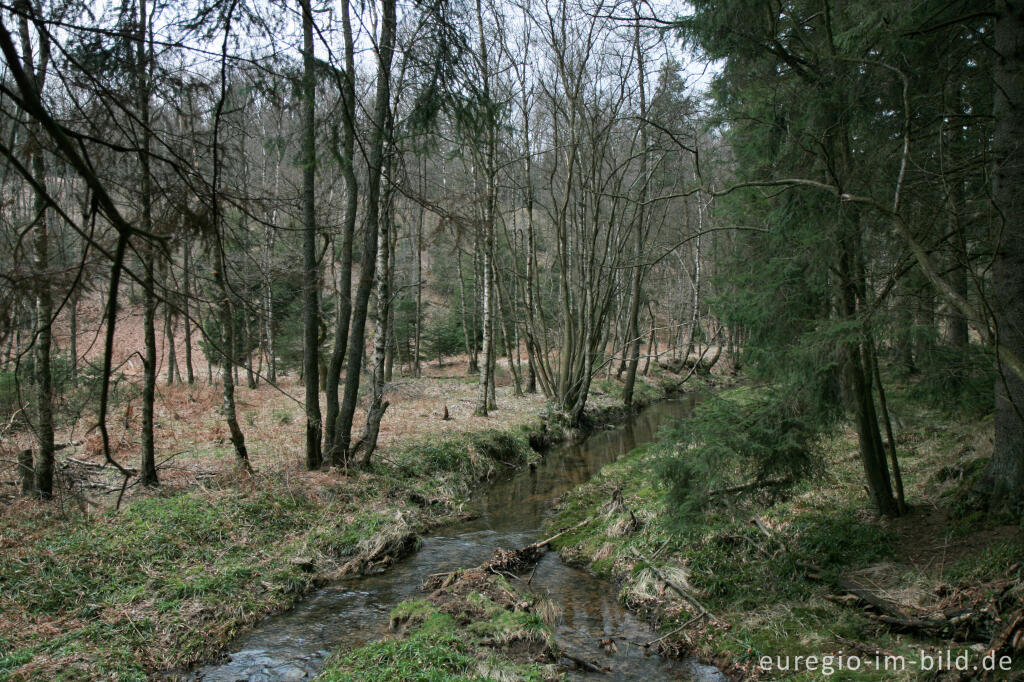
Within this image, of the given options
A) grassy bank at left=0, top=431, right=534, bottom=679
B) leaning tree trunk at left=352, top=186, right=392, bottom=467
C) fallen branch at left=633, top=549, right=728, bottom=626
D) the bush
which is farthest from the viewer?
leaning tree trunk at left=352, top=186, right=392, bottom=467

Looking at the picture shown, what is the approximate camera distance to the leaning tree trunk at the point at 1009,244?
473cm

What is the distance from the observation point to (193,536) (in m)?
6.52

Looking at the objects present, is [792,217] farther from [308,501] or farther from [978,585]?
[308,501]

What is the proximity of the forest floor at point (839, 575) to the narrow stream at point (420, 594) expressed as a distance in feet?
0.96

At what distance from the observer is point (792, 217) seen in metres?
5.64

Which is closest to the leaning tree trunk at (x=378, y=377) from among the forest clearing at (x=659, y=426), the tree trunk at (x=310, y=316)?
the tree trunk at (x=310, y=316)

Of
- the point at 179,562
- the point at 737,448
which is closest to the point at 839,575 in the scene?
the point at 737,448

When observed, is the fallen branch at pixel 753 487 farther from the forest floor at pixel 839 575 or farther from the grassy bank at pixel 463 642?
the grassy bank at pixel 463 642

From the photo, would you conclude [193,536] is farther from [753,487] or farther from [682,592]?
Result: [753,487]

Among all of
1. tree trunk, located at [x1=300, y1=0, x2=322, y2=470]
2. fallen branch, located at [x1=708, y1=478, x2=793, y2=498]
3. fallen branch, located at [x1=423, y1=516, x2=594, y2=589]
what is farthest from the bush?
tree trunk, located at [x1=300, y1=0, x2=322, y2=470]

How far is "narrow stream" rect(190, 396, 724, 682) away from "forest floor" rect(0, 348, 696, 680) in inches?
11.1

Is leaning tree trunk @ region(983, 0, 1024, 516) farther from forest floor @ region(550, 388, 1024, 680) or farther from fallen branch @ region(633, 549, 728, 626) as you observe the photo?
fallen branch @ region(633, 549, 728, 626)

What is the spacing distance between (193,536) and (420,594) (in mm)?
2705

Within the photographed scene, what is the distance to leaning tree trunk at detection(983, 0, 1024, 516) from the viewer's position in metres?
4.73
